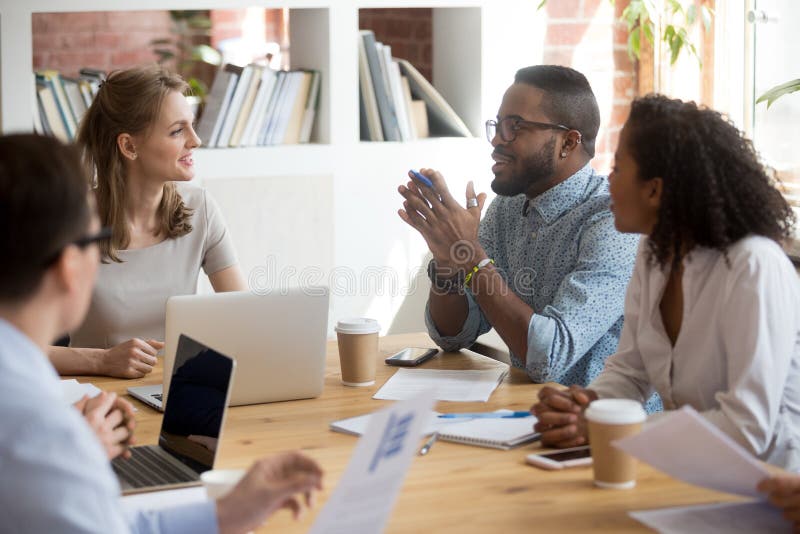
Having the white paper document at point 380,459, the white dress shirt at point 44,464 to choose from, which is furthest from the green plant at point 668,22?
the white dress shirt at point 44,464

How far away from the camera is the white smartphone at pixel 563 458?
153 cm

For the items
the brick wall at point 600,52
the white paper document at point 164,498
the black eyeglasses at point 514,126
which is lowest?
the white paper document at point 164,498

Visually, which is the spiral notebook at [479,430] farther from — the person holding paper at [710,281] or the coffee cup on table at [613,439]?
the coffee cup on table at [613,439]

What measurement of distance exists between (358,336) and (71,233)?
1.08 m

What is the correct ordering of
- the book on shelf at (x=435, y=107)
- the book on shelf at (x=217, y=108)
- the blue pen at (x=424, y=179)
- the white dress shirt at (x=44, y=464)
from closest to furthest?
the white dress shirt at (x=44, y=464) → the blue pen at (x=424, y=179) → the book on shelf at (x=217, y=108) → the book on shelf at (x=435, y=107)

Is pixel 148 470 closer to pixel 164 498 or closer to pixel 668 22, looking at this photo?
pixel 164 498

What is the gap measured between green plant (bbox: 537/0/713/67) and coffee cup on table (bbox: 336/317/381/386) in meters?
1.92

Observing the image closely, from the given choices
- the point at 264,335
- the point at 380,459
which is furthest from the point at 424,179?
the point at 380,459

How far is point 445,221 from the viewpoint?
224cm

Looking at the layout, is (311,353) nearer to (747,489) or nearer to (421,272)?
(747,489)

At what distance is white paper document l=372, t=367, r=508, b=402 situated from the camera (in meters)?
1.94

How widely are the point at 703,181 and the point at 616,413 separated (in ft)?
1.47

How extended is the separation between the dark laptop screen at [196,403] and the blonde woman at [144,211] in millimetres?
869

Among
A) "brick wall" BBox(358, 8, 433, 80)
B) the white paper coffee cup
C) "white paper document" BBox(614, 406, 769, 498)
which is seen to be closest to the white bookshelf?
"brick wall" BBox(358, 8, 433, 80)
